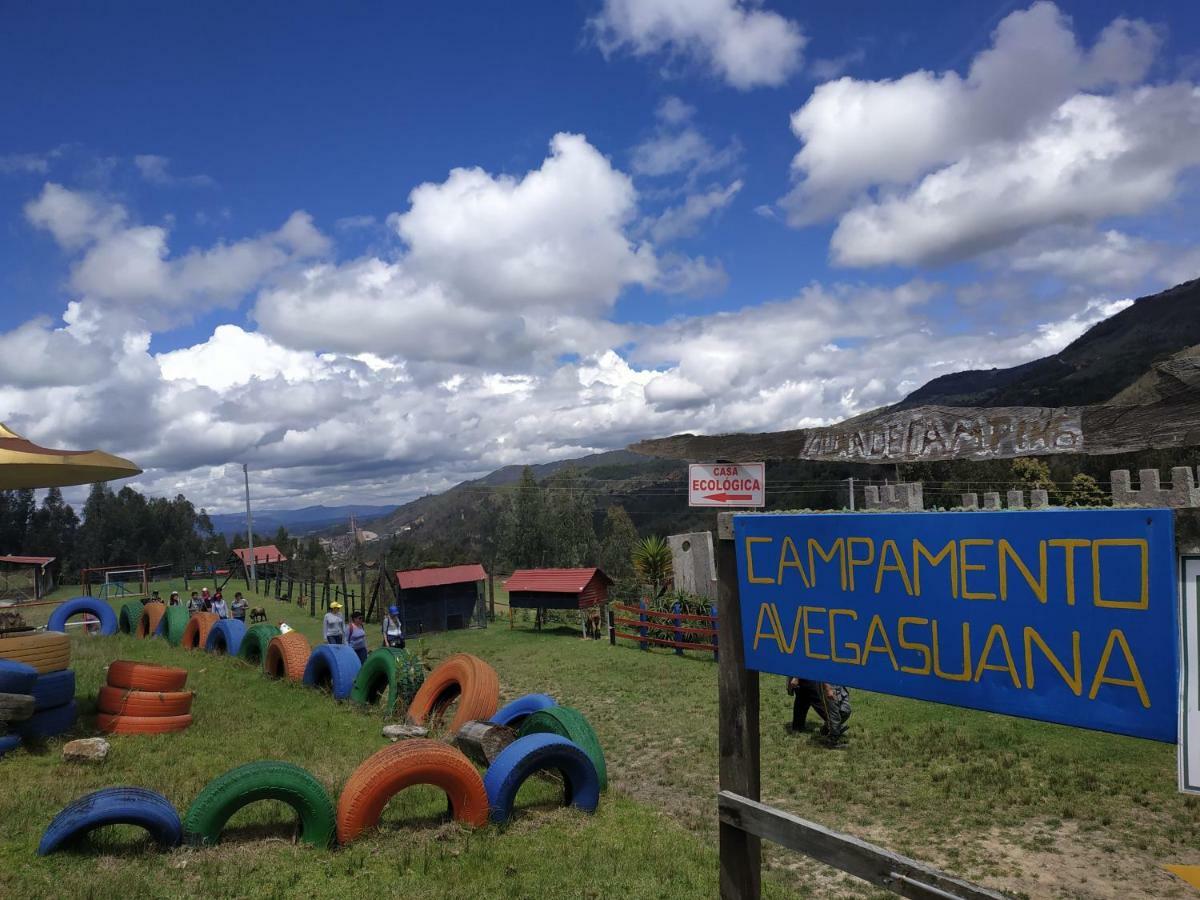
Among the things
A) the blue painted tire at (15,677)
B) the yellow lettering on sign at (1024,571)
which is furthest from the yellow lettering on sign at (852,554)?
the blue painted tire at (15,677)

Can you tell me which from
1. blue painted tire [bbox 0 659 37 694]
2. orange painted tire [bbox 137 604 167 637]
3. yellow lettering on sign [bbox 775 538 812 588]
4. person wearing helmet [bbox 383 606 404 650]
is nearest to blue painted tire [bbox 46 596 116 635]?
orange painted tire [bbox 137 604 167 637]

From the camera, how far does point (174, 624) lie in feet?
58.6

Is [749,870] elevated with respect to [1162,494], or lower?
lower

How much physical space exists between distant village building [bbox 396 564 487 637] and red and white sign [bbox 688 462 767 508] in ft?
75.7

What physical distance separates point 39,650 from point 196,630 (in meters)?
9.41

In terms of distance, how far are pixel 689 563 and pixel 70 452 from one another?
54.5 ft

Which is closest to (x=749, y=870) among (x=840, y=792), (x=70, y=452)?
(x=840, y=792)

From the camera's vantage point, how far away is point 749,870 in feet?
12.4

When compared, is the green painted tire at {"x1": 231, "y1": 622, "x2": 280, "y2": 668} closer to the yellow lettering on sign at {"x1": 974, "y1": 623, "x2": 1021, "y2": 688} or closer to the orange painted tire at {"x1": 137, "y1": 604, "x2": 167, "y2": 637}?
the orange painted tire at {"x1": 137, "y1": 604, "x2": 167, "y2": 637}

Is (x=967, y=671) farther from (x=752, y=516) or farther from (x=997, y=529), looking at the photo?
(x=752, y=516)

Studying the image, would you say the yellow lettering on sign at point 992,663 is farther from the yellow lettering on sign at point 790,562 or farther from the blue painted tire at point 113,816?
the blue painted tire at point 113,816

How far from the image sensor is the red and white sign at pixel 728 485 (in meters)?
4.02

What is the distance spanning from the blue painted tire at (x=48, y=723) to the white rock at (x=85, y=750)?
543 mm

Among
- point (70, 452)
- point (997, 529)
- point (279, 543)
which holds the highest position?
point (70, 452)
